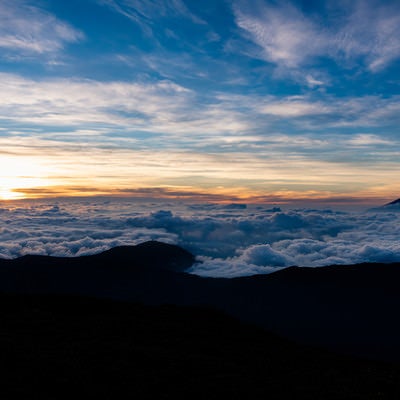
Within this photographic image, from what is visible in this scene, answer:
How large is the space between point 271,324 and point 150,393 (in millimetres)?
175513

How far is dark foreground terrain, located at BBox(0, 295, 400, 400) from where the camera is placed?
88.4 feet

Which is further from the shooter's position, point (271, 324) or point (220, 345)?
point (271, 324)

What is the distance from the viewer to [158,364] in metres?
34.4

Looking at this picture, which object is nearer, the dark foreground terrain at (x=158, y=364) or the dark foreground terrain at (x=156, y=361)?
the dark foreground terrain at (x=158, y=364)

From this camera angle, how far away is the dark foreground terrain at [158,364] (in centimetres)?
2694

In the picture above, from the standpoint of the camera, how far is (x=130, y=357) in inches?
1411

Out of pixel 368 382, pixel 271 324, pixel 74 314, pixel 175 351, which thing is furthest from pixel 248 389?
pixel 271 324

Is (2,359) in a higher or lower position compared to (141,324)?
higher

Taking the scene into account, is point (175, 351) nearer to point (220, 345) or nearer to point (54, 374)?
point (220, 345)

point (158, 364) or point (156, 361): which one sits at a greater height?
point (158, 364)

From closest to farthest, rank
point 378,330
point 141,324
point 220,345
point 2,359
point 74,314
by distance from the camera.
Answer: point 2,359 < point 220,345 < point 141,324 < point 74,314 < point 378,330

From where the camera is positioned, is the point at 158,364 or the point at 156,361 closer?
the point at 158,364

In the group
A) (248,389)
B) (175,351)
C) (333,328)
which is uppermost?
(248,389)

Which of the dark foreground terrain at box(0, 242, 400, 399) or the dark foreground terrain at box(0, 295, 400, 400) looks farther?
the dark foreground terrain at box(0, 242, 400, 399)
